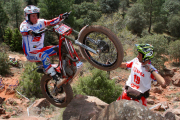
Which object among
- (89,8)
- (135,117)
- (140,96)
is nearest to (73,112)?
(140,96)

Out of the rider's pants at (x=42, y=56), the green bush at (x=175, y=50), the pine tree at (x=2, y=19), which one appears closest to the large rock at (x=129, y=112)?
the rider's pants at (x=42, y=56)

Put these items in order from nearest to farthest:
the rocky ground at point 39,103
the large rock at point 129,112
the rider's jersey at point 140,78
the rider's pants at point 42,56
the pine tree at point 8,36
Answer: the large rock at point 129,112, the rider's jersey at point 140,78, the rider's pants at point 42,56, the rocky ground at point 39,103, the pine tree at point 8,36

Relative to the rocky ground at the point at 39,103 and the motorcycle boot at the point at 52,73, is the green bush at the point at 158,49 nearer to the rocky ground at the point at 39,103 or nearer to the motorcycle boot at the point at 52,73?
the rocky ground at the point at 39,103

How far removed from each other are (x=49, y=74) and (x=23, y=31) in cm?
134

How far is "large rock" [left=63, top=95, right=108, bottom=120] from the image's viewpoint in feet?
13.1

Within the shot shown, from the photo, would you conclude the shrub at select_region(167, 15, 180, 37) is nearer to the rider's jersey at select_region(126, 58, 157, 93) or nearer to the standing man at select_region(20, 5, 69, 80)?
the rider's jersey at select_region(126, 58, 157, 93)

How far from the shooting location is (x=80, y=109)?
4273 millimetres

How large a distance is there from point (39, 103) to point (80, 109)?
3.78m

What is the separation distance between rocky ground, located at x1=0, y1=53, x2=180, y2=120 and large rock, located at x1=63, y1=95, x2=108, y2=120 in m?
1.16

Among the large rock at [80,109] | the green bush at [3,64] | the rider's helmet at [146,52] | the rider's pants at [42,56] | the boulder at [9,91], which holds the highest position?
the rider's helmet at [146,52]

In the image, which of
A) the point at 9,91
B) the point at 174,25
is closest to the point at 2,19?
the point at 9,91

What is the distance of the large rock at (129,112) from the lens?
2.31m

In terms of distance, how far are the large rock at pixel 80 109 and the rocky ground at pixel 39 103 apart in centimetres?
116

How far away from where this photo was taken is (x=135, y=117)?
2.34 meters
